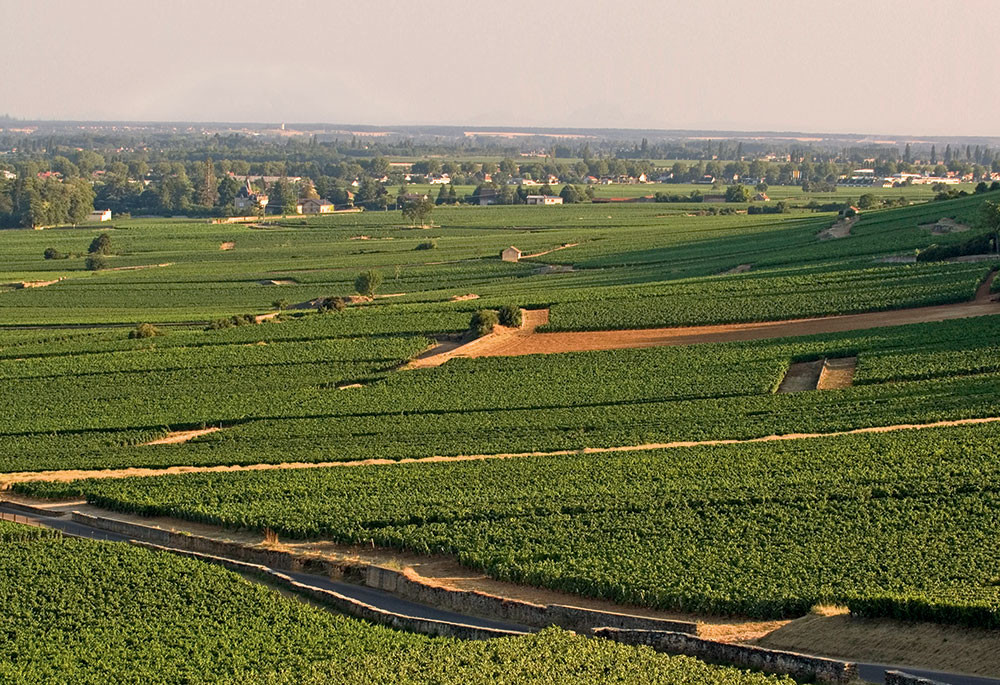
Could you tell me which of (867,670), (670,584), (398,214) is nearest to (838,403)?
(670,584)

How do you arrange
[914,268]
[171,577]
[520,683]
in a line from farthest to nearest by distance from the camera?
[914,268] → [171,577] → [520,683]

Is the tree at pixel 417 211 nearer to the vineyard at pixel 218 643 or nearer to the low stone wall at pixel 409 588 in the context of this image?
the low stone wall at pixel 409 588

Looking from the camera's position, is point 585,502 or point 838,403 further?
point 838,403

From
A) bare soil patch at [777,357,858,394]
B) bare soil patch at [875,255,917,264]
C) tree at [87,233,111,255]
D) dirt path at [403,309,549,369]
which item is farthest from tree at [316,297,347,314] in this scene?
tree at [87,233,111,255]

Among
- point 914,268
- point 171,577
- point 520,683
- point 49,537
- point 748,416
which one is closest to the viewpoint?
point 520,683

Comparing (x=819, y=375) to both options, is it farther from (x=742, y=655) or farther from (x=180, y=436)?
(x=742, y=655)

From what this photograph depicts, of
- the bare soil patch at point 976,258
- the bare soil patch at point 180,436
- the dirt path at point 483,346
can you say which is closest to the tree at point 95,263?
the dirt path at point 483,346

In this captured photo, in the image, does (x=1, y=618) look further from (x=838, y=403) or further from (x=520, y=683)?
(x=838, y=403)
